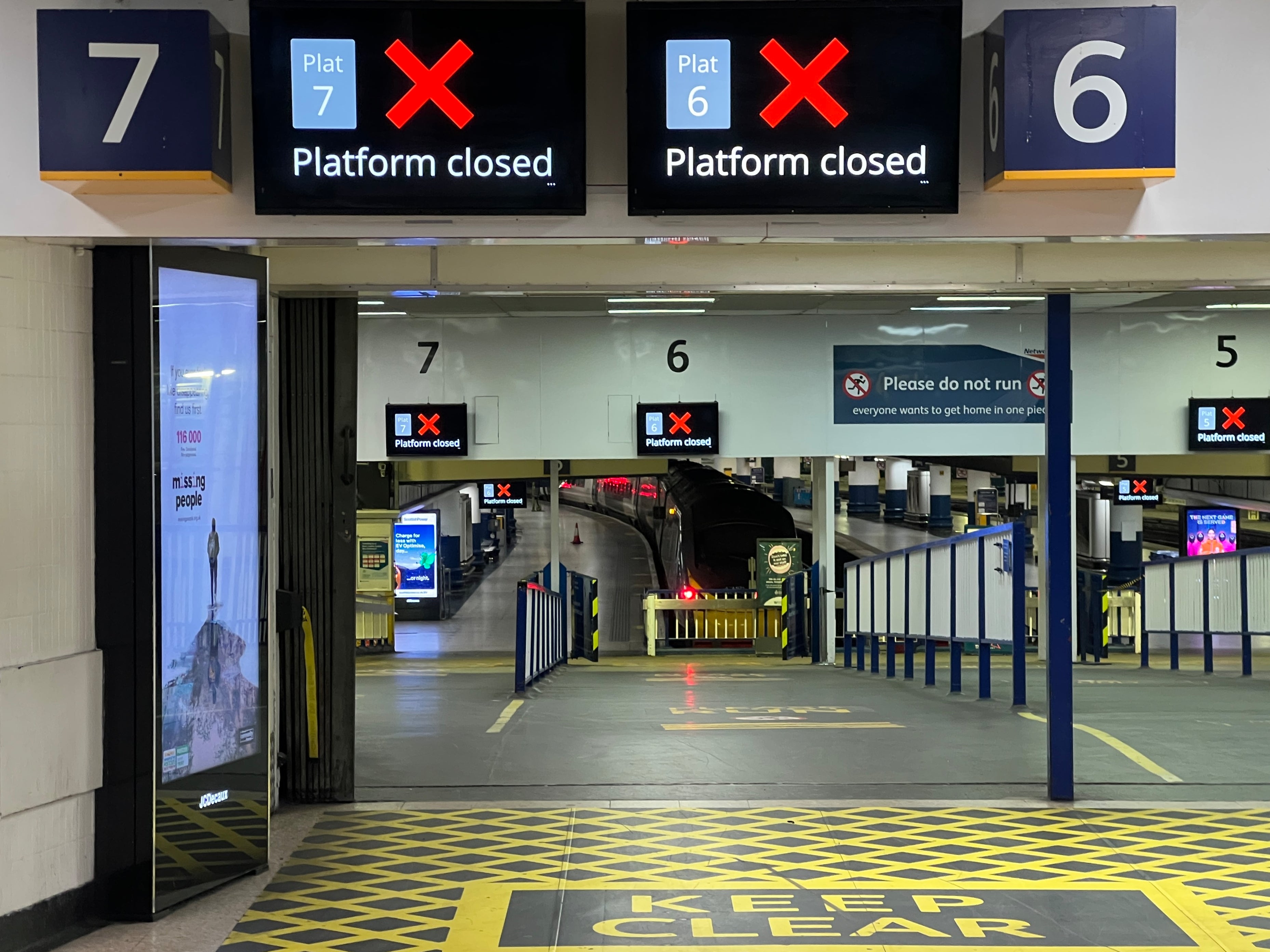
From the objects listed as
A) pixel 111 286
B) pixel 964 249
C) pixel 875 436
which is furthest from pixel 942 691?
pixel 111 286

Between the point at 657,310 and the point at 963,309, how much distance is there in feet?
11.6

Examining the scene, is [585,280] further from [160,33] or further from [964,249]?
[160,33]

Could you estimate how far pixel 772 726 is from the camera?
8883 mm

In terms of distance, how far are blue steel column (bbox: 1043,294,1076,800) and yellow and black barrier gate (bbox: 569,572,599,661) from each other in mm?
10593

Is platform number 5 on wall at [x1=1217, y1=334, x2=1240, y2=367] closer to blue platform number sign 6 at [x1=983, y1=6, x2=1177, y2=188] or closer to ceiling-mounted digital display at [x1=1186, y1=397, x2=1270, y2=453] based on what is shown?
ceiling-mounted digital display at [x1=1186, y1=397, x2=1270, y2=453]

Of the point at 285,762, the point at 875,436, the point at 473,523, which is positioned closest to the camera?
the point at 285,762

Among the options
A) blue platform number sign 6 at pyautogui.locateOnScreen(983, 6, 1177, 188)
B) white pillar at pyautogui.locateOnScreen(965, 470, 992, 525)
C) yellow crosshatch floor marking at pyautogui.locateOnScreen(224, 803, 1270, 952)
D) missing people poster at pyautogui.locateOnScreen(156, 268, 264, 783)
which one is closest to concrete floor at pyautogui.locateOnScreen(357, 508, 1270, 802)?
yellow crosshatch floor marking at pyautogui.locateOnScreen(224, 803, 1270, 952)

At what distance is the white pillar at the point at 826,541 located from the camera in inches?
641

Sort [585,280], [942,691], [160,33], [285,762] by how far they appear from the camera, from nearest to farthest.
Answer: [160,33] < [585,280] < [285,762] < [942,691]

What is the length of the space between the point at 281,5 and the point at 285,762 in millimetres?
3888

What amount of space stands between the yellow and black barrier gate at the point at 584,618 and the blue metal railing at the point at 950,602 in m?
3.54

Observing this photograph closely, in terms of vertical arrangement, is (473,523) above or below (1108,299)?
below

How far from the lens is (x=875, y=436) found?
15391 millimetres

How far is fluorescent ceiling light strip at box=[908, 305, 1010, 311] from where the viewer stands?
1396 cm
